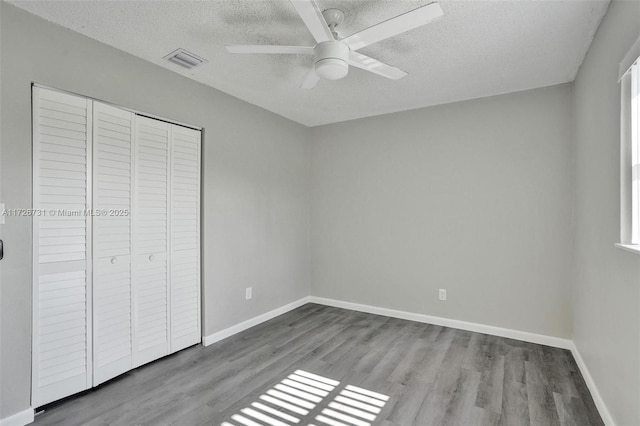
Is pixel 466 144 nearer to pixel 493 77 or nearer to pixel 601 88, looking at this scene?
pixel 493 77

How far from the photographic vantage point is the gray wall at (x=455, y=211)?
9.74 ft

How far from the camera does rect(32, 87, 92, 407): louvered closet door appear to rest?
1.95m

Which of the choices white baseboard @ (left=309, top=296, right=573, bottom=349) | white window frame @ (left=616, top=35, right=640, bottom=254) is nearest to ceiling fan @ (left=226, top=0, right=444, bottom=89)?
white window frame @ (left=616, top=35, right=640, bottom=254)

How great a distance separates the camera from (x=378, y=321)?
143 inches

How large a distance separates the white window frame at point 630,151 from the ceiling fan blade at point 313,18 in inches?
58.1

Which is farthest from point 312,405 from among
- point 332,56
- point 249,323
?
point 332,56

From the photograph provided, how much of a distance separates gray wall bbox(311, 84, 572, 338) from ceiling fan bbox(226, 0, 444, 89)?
1.71 metres

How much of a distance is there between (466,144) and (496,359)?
2104 mm

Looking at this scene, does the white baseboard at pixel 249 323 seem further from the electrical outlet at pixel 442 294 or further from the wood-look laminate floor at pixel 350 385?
the electrical outlet at pixel 442 294

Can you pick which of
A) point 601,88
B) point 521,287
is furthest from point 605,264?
point 521,287

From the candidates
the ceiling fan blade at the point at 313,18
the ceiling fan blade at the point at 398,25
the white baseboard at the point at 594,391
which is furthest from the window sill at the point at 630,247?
the ceiling fan blade at the point at 313,18

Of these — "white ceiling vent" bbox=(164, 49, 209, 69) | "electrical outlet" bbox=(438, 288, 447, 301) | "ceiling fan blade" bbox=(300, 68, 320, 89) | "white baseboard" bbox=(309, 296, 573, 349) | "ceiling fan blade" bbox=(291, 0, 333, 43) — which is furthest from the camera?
"electrical outlet" bbox=(438, 288, 447, 301)

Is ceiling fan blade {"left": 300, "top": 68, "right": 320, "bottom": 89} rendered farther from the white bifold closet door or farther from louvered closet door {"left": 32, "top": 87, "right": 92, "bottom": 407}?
louvered closet door {"left": 32, "top": 87, "right": 92, "bottom": 407}

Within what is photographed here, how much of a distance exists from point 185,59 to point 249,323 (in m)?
2.62
